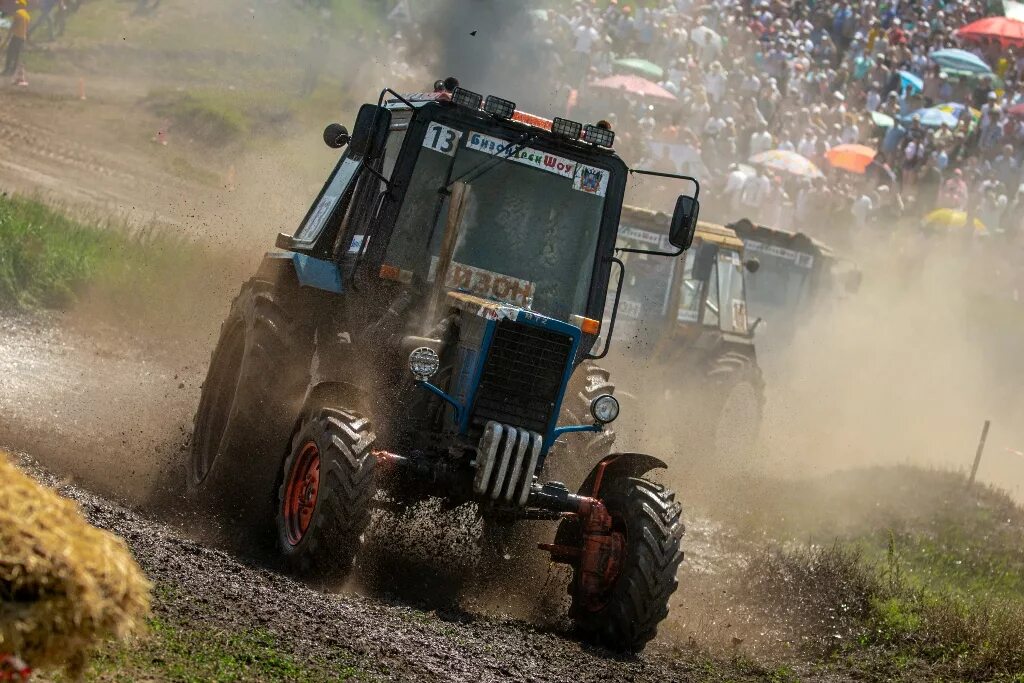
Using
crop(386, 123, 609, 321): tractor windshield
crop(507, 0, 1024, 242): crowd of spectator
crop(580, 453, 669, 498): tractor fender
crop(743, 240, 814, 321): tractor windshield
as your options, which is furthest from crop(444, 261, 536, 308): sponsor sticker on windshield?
crop(507, 0, 1024, 242): crowd of spectator

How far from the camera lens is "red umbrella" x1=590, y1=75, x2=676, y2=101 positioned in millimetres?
24391

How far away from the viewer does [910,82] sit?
2900cm

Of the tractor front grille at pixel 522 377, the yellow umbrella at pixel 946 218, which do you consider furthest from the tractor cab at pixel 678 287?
the yellow umbrella at pixel 946 218

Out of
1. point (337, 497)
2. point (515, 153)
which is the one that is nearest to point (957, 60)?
point (515, 153)

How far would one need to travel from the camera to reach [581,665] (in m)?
6.97

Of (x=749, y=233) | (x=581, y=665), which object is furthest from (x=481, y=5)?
(x=581, y=665)

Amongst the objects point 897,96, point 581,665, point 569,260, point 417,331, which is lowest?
point 581,665

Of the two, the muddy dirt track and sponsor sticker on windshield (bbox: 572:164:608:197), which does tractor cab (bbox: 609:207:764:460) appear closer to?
the muddy dirt track

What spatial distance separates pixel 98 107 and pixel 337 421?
19.0 meters

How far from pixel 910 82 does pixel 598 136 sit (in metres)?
22.1

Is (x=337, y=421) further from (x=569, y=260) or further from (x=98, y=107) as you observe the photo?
(x=98, y=107)

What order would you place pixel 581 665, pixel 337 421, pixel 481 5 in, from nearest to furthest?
pixel 581 665
pixel 337 421
pixel 481 5

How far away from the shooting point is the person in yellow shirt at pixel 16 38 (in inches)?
983

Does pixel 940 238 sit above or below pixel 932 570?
above
